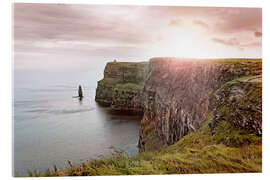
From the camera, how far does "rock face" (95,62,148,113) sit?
36938 mm

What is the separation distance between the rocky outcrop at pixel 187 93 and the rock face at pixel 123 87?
23.4 m

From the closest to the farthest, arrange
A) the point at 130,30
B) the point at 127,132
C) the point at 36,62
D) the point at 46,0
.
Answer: the point at 46,0, the point at 36,62, the point at 130,30, the point at 127,132

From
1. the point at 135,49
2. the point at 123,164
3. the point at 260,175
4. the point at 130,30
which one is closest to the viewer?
the point at 123,164

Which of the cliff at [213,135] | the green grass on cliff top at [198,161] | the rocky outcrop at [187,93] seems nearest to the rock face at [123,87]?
the rocky outcrop at [187,93]

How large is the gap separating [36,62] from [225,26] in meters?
5.86

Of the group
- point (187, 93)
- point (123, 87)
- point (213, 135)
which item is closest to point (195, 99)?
point (187, 93)

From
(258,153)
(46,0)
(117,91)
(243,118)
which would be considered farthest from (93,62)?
(117,91)

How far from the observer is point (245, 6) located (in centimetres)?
515

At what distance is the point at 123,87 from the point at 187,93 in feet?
109

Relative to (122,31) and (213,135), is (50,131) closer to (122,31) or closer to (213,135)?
(122,31)

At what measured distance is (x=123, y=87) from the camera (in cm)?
4053

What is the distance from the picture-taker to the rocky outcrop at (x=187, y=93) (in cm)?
557

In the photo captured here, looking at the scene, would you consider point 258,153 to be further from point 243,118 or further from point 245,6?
point 245,6

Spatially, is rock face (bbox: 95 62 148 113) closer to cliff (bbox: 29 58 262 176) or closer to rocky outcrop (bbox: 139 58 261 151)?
rocky outcrop (bbox: 139 58 261 151)
